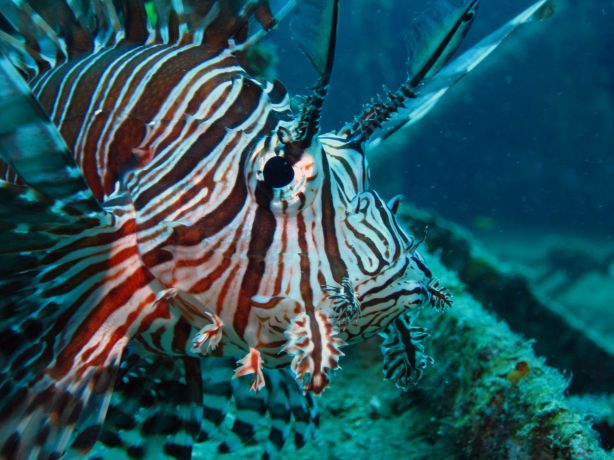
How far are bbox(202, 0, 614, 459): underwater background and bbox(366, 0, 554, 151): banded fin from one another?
12 cm

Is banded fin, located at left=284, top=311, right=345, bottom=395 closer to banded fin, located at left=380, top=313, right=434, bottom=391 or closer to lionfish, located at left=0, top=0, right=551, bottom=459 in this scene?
lionfish, located at left=0, top=0, right=551, bottom=459

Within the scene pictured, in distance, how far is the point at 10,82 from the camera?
1.19 metres

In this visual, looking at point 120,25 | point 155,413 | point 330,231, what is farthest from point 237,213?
point 120,25

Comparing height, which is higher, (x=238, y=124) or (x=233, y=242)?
(x=238, y=124)

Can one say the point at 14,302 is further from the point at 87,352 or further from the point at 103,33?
the point at 103,33

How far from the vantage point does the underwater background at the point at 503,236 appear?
9.36ft

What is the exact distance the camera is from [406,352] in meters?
1.97

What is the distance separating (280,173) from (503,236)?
1721 centimetres

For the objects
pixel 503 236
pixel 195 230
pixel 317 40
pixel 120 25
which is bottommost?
pixel 195 230

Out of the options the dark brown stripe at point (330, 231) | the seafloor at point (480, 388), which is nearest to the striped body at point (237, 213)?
the dark brown stripe at point (330, 231)

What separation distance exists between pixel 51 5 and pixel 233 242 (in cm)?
163

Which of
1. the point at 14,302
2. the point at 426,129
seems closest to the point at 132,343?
the point at 14,302

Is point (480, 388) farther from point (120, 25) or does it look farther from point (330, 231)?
point (120, 25)

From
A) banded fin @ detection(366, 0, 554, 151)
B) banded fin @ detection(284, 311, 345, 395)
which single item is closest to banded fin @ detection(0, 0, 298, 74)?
banded fin @ detection(366, 0, 554, 151)
